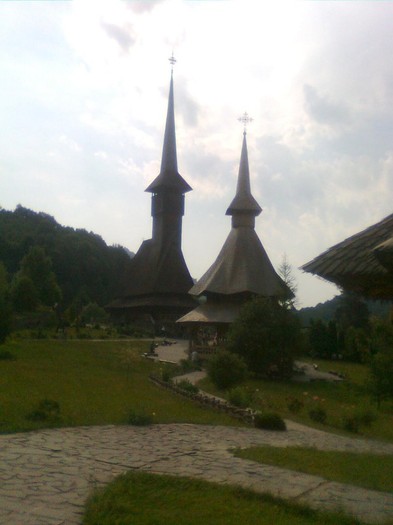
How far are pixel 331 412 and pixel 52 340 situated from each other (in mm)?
17554

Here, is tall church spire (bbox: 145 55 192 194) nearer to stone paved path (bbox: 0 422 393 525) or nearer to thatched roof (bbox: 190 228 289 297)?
thatched roof (bbox: 190 228 289 297)

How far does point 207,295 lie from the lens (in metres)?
33.7

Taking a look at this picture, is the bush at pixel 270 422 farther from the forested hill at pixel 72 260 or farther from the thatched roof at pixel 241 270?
the forested hill at pixel 72 260

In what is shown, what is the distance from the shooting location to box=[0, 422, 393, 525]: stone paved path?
18.4 feet

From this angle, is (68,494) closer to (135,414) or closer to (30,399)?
(135,414)

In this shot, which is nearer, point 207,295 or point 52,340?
point 52,340

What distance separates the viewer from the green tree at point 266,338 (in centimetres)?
2586

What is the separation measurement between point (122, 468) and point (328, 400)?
14746 mm

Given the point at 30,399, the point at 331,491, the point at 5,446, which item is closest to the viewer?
the point at 331,491

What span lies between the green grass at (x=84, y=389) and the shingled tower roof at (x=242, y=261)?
6.94m

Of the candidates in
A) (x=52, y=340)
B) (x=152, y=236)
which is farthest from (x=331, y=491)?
(x=152, y=236)

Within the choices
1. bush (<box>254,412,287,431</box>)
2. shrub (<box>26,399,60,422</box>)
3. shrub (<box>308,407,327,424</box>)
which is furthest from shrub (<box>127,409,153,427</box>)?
shrub (<box>308,407,327,424</box>)

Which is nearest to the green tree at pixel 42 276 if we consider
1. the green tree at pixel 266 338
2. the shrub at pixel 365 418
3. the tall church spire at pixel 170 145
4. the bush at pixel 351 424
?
the tall church spire at pixel 170 145

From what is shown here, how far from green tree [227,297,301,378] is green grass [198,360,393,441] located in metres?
1.01
